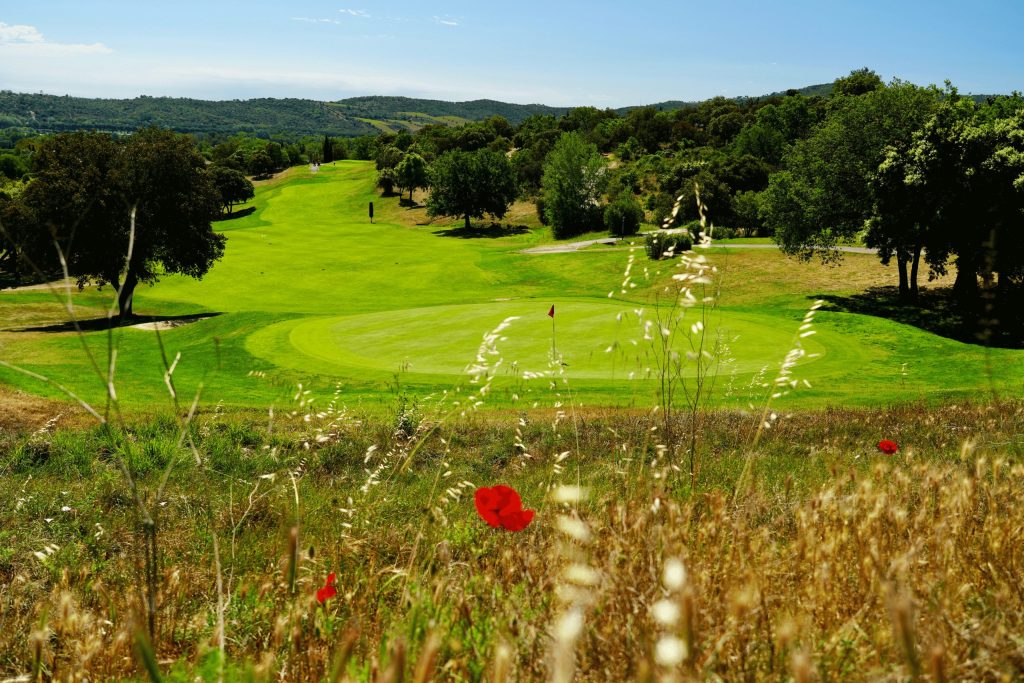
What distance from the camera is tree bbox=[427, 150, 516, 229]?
265ft

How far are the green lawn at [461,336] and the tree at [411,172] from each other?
4703cm

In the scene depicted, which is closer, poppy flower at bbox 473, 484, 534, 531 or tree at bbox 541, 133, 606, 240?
poppy flower at bbox 473, 484, 534, 531

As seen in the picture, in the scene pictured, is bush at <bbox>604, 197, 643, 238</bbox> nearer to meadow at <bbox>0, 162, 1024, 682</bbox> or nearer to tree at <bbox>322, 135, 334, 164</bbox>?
meadow at <bbox>0, 162, 1024, 682</bbox>

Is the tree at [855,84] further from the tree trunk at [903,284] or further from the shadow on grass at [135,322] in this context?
the shadow on grass at [135,322]

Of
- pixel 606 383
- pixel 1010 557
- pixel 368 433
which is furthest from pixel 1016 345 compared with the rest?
pixel 1010 557

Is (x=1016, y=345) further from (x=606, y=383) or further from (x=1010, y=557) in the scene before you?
(x=1010, y=557)

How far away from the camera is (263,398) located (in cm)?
1828

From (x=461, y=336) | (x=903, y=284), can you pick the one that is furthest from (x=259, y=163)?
(x=461, y=336)

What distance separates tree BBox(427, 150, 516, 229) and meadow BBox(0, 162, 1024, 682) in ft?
178

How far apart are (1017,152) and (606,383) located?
20.1 meters

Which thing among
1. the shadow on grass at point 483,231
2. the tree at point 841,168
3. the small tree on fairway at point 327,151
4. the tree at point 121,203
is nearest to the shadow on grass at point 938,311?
the tree at point 841,168

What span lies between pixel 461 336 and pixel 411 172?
83.0m

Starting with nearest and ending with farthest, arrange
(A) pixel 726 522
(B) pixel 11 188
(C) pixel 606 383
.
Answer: (A) pixel 726 522 < (C) pixel 606 383 < (B) pixel 11 188

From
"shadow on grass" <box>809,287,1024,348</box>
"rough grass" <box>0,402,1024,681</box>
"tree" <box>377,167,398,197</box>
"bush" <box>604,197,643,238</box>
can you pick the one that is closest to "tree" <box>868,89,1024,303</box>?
"shadow on grass" <box>809,287,1024,348</box>
